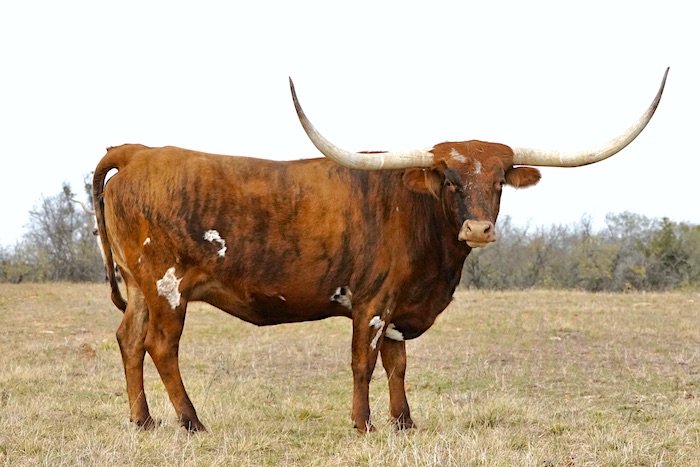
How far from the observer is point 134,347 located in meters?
6.10

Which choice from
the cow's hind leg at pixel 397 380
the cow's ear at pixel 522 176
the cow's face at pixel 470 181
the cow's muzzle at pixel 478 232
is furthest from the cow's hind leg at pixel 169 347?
the cow's ear at pixel 522 176

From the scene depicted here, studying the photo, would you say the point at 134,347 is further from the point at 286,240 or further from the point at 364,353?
the point at 364,353

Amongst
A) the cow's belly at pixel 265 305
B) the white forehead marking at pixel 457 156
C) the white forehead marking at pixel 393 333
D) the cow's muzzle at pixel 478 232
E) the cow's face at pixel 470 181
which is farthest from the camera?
the white forehead marking at pixel 393 333

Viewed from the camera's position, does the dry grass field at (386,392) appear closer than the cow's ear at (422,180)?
Yes

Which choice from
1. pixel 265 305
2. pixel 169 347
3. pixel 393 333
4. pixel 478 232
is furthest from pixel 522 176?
pixel 169 347

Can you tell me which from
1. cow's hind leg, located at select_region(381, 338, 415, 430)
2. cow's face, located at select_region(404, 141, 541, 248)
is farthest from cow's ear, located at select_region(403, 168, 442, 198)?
cow's hind leg, located at select_region(381, 338, 415, 430)

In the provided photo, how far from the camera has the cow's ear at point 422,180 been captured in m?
5.58

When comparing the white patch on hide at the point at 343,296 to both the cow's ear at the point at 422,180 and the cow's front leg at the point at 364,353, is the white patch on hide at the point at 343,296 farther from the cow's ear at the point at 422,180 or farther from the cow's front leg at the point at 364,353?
the cow's ear at the point at 422,180

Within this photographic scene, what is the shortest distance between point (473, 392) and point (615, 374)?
2.26 metres

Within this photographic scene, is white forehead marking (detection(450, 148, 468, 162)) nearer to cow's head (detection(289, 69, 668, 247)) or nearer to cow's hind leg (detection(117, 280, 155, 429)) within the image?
cow's head (detection(289, 69, 668, 247))

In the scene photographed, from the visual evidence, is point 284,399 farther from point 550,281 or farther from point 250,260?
point 550,281

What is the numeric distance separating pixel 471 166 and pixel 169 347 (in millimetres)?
2766

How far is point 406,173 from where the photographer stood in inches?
222

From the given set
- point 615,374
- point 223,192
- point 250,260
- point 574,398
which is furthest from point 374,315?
point 615,374
